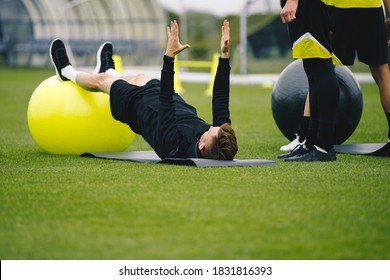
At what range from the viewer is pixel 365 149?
27.5 feet

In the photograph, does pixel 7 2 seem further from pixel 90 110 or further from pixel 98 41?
pixel 90 110

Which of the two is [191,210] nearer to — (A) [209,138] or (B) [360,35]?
(A) [209,138]

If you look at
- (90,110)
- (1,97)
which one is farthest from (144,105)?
(1,97)

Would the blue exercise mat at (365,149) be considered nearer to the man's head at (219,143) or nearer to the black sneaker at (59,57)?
the man's head at (219,143)

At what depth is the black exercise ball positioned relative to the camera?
8.60 meters

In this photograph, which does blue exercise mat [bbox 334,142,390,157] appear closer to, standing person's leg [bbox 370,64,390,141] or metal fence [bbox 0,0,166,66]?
standing person's leg [bbox 370,64,390,141]

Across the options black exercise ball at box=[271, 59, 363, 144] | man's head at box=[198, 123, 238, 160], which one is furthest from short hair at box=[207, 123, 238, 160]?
black exercise ball at box=[271, 59, 363, 144]

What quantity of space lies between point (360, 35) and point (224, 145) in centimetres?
179

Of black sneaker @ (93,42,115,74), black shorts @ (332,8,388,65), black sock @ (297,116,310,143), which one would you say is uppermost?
black shorts @ (332,8,388,65)

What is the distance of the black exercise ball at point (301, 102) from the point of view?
28.2ft

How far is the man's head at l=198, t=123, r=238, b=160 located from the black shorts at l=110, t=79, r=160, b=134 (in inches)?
24.7

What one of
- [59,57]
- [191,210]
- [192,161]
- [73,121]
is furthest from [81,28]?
[191,210]

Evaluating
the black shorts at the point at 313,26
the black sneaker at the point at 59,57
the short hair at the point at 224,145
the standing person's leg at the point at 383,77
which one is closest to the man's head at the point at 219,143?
the short hair at the point at 224,145
